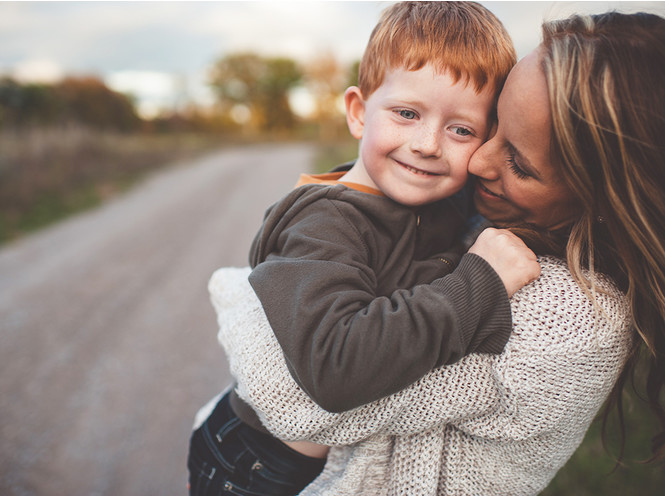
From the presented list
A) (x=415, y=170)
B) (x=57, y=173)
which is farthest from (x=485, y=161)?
(x=57, y=173)

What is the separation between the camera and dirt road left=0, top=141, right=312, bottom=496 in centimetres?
257

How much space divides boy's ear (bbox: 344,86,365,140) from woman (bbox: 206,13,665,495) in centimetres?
48

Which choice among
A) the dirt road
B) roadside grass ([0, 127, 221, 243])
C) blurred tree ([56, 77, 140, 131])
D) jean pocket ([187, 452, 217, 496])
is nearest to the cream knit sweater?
jean pocket ([187, 452, 217, 496])

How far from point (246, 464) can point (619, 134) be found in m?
1.41

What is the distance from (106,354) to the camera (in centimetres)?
355

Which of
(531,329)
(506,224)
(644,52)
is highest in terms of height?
(644,52)

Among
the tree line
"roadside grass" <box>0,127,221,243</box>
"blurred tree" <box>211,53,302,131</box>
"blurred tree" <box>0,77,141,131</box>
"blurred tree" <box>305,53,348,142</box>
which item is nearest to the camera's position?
"roadside grass" <box>0,127,221,243</box>

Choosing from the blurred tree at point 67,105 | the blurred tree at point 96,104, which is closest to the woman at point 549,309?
the blurred tree at point 67,105

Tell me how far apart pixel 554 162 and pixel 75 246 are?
609 cm

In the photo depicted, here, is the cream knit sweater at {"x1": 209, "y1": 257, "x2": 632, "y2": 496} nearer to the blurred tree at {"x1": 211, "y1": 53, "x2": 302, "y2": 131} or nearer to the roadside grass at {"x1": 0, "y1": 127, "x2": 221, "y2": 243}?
the roadside grass at {"x1": 0, "y1": 127, "x2": 221, "y2": 243}

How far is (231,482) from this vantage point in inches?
60.2

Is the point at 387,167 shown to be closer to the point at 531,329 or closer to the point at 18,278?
the point at 531,329

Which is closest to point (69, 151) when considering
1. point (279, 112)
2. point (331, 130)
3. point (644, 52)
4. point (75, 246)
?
point (75, 246)

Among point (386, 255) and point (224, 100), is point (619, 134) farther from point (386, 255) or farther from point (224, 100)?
point (224, 100)
